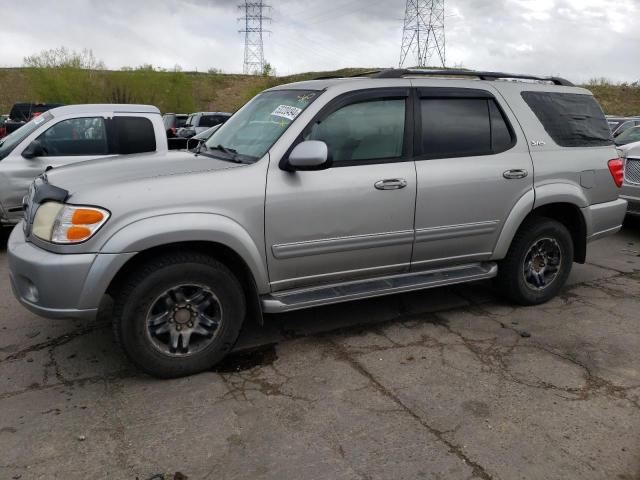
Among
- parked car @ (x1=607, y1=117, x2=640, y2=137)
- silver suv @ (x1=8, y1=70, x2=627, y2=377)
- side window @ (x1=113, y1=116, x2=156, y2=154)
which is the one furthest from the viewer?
parked car @ (x1=607, y1=117, x2=640, y2=137)

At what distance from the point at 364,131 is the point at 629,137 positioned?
807cm

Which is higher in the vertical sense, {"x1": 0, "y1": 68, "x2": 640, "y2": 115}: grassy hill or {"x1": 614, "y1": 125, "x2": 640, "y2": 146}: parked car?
{"x1": 0, "y1": 68, "x2": 640, "y2": 115}: grassy hill

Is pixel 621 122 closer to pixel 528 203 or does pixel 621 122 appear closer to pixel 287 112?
pixel 528 203

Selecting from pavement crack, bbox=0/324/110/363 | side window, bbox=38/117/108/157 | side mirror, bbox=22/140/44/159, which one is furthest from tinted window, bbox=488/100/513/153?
side mirror, bbox=22/140/44/159

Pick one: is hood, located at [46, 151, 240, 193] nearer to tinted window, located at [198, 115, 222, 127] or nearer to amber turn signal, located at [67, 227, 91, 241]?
amber turn signal, located at [67, 227, 91, 241]

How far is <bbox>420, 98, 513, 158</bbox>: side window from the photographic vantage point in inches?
166

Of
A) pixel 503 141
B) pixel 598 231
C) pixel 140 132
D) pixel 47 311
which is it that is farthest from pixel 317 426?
pixel 140 132

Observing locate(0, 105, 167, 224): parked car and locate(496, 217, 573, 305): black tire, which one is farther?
locate(0, 105, 167, 224): parked car

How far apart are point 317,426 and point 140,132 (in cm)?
522

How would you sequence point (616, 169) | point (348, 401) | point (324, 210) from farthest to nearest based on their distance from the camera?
1. point (616, 169)
2. point (324, 210)
3. point (348, 401)

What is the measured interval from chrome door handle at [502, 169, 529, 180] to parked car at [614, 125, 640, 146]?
6.26 metres

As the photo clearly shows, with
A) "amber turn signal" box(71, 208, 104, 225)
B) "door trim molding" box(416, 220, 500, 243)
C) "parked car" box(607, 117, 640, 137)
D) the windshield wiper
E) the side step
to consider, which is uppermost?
"parked car" box(607, 117, 640, 137)

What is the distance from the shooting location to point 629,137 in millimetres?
9977

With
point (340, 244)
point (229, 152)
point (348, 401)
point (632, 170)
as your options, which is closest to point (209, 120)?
point (632, 170)
